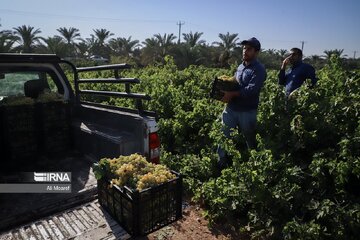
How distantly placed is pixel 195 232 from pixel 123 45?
3653 cm

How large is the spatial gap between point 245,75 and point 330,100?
1.19 m

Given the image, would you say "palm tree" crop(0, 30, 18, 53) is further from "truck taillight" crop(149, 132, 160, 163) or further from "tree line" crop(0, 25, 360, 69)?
"truck taillight" crop(149, 132, 160, 163)

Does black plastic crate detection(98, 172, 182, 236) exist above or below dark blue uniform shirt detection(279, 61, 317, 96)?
below

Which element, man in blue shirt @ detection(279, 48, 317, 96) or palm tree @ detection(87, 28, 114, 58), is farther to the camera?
palm tree @ detection(87, 28, 114, 58)

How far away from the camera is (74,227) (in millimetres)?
2631

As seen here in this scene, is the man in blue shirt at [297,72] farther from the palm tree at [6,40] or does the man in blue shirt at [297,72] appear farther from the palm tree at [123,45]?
the palm tree at [123,45]

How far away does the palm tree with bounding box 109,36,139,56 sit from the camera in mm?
37656

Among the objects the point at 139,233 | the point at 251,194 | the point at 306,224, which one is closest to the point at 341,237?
the point at 306,224

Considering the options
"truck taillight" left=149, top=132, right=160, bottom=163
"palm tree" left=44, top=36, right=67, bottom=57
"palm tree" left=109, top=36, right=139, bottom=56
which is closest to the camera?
"truck taillight" left=149, top=132, right=160, bottom=163

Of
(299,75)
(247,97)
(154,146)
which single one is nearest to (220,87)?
(247,97)

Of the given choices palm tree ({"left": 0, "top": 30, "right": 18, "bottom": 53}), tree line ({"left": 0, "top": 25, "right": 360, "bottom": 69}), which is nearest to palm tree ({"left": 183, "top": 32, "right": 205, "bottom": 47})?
tree line ({"left": 0, "top": 25, "right": 360, "bottom": 69})

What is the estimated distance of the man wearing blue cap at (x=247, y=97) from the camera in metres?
4.21

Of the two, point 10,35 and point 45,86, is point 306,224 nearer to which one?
point 45,86

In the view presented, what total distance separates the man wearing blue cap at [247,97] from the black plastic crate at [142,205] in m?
1.76
